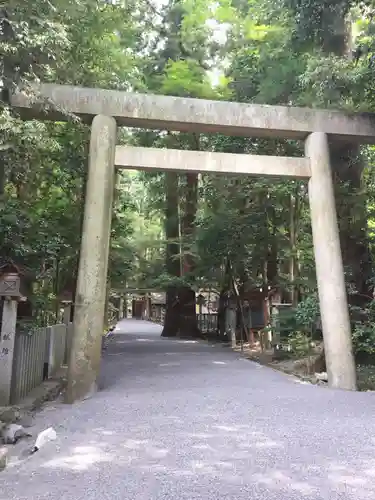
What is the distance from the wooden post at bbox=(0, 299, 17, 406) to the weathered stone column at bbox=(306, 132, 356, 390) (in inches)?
201

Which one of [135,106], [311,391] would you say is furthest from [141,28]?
[311,391]

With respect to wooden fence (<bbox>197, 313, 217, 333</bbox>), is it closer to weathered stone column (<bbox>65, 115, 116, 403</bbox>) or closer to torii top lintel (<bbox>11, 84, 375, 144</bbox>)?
torii top lintel (<bbox>11, 84, 375, 144</bbox>)

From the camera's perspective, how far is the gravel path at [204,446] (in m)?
3.52

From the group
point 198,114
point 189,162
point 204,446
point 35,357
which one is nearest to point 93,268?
point 35,357

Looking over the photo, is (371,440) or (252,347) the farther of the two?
(252,347)

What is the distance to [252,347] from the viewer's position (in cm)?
1577

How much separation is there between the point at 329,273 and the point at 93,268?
410cm

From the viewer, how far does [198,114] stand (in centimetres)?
835

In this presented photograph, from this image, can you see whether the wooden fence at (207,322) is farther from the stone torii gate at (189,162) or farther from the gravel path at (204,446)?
the stone torii gate at (189,162)

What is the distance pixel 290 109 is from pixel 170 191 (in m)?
12.7

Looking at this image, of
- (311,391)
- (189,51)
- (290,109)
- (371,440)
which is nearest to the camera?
(371,440)

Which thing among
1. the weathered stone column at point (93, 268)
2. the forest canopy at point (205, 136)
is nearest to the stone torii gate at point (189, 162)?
the weathered stone column at point (93, 268)

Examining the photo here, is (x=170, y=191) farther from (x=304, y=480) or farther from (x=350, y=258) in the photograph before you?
(x=304, y=480)

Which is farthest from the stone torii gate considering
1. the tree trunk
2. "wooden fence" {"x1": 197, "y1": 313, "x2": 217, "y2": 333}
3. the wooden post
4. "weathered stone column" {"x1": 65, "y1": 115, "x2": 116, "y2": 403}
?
"wooden fence" {"x1": 197, "y1": 313, "x2": 217, "y2": 333}
